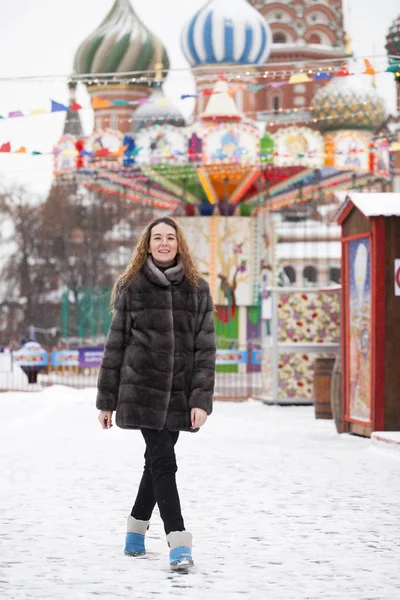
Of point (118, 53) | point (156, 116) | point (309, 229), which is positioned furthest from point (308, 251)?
point (156, 116)

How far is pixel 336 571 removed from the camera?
22.1 ft

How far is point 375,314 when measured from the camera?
49.2ft

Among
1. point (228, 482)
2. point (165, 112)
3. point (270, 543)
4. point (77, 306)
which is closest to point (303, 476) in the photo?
point (228, 482)

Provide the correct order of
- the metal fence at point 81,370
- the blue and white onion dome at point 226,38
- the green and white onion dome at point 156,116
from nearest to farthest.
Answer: the metal fence at point 81,370
the blue and white onion dome at point 226,38
the green and white onion dome at point 156,116

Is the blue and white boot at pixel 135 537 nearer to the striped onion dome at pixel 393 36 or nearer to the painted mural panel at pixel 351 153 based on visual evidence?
the painted mural panel at pixel 351 153

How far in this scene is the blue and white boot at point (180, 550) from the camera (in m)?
6.75

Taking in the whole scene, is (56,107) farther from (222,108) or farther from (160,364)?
(160,364)

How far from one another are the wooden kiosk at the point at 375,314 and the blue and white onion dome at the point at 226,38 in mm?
23609

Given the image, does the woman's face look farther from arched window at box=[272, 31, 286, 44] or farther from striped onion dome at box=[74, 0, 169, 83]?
arched window at box=[272, 31, 286, 44]

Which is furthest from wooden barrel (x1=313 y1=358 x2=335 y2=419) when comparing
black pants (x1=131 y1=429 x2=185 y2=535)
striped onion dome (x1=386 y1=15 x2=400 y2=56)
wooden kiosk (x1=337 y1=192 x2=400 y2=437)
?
striped onion dome (x1=386 y1=15 x2=400 y2=56)

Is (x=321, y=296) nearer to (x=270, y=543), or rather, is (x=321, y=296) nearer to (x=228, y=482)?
(x=228, y=482)

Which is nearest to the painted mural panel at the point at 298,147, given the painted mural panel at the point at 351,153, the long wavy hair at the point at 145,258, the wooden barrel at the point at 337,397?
the painted mural panel at the point at 351,153

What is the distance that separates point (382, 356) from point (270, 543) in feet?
24.7

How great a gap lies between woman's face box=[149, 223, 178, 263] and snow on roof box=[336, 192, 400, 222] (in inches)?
316
